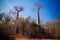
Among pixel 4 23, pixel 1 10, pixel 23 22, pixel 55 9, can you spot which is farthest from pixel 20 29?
pixel 55 9

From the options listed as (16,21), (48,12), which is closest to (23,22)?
(16,21)

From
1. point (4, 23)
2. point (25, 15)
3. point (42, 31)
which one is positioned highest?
point (25, 15)

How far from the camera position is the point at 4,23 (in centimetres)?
268

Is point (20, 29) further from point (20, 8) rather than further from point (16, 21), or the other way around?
point (20, 8)

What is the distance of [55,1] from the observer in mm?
2678

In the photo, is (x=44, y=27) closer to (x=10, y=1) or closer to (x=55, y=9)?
(x=55, y=9)

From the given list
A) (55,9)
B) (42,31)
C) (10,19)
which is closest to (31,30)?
(42,31)

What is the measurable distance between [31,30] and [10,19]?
19.6 inches

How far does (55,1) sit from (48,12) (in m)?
0.27

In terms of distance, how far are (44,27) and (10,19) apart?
0.73 meters

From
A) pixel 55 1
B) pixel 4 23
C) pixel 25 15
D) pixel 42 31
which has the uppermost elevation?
pixel 55 1

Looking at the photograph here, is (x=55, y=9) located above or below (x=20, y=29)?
above

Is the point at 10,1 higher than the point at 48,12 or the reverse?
higher

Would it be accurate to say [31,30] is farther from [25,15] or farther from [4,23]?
[4,23]
